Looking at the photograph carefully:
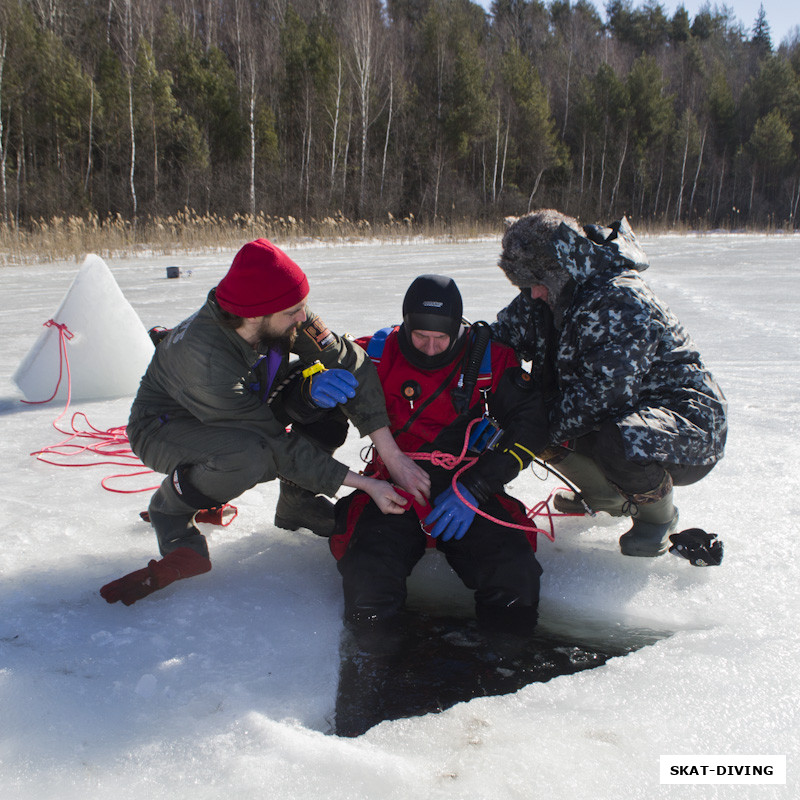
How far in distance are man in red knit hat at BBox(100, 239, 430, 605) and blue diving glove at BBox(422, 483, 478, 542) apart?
72 mm

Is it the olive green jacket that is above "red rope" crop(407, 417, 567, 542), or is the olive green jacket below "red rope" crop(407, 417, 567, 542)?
above

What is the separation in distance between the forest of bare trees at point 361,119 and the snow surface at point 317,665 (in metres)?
15.3

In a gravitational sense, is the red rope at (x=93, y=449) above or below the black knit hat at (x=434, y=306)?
below

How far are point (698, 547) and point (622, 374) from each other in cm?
57

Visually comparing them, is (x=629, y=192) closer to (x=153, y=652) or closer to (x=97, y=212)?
(x=97, y=212)

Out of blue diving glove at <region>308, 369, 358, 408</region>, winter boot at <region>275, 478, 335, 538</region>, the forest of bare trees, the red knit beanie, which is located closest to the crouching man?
winter boot at <region>275, 478, 335, 538</region>

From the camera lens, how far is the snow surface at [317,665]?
4.23 feet

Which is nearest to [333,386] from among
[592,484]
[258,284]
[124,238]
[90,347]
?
[258,284]

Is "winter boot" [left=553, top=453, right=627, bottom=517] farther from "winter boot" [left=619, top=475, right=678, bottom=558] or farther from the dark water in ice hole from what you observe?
the dark water in ice hole

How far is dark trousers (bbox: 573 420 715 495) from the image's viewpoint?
1.99 meters

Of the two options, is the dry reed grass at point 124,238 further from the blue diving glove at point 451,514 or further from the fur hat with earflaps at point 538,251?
the blue diving glove at point 451,514

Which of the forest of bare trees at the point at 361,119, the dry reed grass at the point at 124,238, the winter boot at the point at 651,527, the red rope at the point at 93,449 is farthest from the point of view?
the forest of bare trees at the point at 361,119

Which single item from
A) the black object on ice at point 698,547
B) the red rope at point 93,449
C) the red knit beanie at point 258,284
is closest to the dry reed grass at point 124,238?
the red rope at point 93,449

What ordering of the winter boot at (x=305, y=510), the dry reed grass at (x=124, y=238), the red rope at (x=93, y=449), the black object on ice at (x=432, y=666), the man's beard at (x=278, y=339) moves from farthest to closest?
the dry reed grass at (x=124, y=238) < the red rope at (x=93, y=449) < the winter boot at (x=305, y=510) < the man's beard at (x=278, y=339) < the black object on ice at (x=432, y=666)
